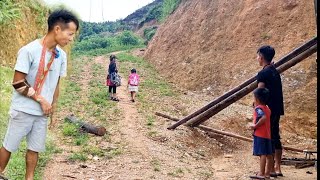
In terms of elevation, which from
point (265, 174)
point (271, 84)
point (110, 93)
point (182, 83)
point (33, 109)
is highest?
point (182, 83)

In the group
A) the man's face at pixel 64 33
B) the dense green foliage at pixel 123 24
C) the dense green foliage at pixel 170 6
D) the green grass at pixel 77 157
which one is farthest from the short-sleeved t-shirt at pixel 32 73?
Result: the dense green foliage at pixel 123 24

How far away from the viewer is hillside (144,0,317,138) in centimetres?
1236

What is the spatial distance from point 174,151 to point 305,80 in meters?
6.69

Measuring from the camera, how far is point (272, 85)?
5844 mm

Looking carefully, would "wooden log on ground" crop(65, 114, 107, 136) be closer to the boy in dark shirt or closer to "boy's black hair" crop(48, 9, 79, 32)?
the boy in dark shirt

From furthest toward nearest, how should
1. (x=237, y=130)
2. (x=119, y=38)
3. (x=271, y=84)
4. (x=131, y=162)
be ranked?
(x=119, y=38)
(x=237, y=130)
(x=131, y=162)
(x=271, y=84)

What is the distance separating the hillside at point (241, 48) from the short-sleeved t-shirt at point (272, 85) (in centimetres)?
509

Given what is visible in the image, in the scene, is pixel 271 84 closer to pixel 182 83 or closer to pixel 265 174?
Answer: pixel 265 174

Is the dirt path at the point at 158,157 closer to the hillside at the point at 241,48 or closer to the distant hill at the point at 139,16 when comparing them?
the hillside at the point at 241,48

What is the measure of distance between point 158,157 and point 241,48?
11538 mm

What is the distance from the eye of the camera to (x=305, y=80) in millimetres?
12922

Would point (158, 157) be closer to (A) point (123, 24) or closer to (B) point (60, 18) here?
(B) point (60, 18)

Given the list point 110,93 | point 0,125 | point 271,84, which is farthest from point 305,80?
point 0,125

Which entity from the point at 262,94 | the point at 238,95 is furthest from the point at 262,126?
the point at 238,95
